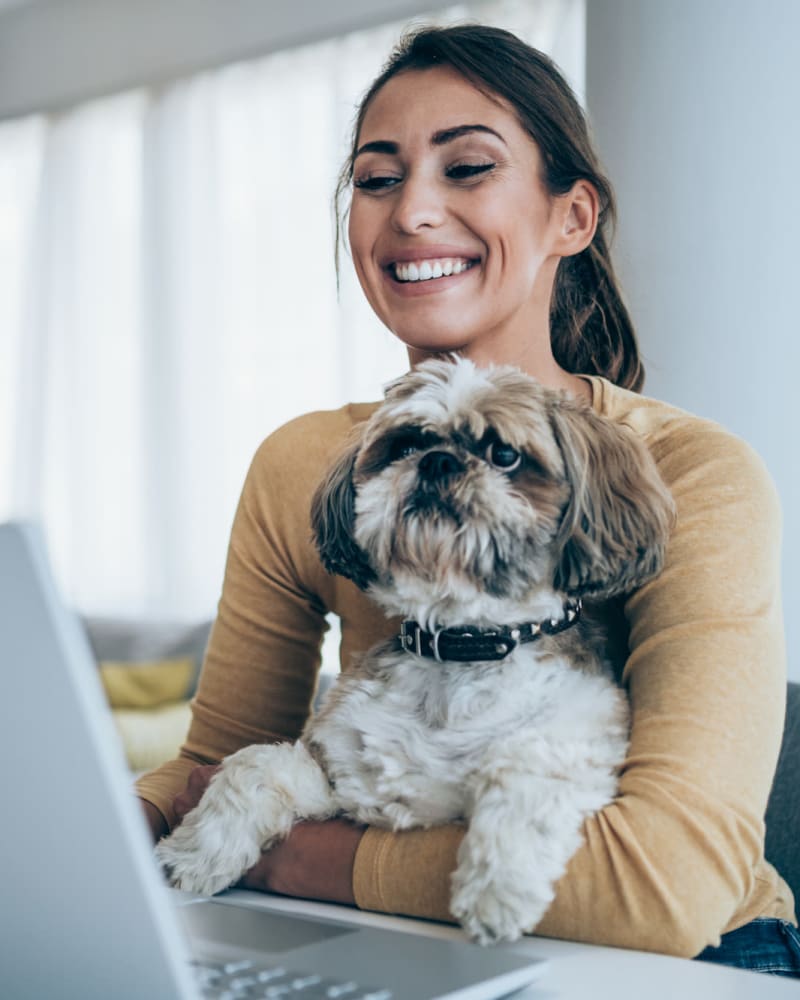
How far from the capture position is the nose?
1.51 m

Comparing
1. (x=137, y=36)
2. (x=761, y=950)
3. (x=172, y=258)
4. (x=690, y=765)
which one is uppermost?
(x=137, y=36)

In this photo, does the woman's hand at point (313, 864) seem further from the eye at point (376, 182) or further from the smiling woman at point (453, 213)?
the eye at point (376, 182)

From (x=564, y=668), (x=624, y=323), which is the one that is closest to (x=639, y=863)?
(x=564, y=668)

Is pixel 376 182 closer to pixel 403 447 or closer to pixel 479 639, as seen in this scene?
pixel 403 447

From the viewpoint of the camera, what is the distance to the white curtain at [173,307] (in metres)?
5.34

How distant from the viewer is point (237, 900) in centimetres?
116

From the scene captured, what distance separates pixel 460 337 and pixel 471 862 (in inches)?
30.0

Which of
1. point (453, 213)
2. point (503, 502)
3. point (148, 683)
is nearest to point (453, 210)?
point (453, 213)

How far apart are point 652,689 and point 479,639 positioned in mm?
198

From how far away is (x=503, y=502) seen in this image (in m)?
1.20

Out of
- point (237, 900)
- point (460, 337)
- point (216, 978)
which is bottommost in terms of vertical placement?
point (237, 900)

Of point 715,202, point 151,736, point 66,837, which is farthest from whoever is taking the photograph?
point 151,736

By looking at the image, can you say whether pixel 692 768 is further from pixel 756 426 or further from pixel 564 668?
pixel 756 426

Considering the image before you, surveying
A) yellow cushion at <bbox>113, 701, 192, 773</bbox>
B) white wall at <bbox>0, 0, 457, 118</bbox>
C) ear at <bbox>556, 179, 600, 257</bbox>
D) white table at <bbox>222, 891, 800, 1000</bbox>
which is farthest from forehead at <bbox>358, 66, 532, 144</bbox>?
white wall at <bbox>0, 0, 457, 118</bbox>
